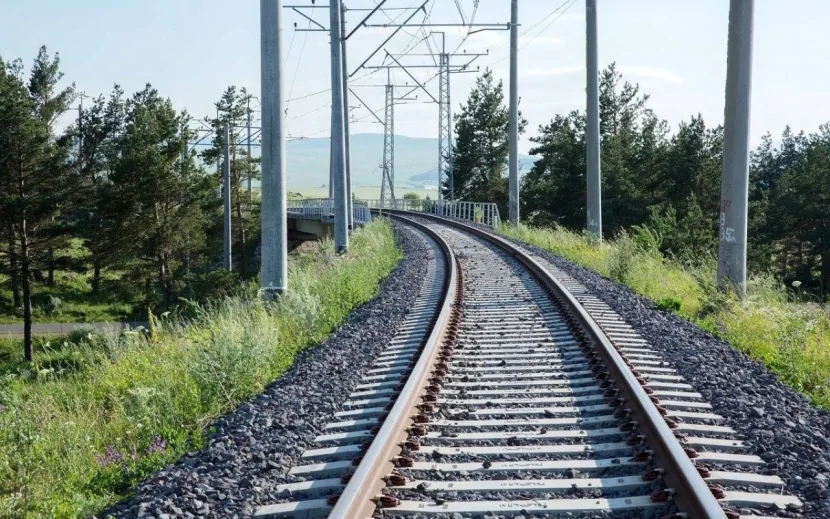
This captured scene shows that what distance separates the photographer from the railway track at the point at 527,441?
4543 mm

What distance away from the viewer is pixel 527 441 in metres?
5.64

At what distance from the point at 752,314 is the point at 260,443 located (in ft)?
24.0

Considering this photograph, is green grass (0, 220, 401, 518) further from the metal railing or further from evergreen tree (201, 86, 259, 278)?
evergreen tree (201, 86, 259, 278)

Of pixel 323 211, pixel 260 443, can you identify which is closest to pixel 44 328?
pixel 323 211

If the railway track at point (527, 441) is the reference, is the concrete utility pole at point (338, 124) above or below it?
above

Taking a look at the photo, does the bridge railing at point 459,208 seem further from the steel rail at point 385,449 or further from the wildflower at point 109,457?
the wildflower at point 109,457

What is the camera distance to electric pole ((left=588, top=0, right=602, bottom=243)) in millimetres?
21969

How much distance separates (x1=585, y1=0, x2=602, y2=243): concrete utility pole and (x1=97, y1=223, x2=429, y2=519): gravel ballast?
1391 centimetres

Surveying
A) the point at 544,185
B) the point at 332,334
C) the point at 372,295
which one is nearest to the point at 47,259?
the point at 544,185

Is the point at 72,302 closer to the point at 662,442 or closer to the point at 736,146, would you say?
the point at 736,146

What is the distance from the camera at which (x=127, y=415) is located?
267 inches

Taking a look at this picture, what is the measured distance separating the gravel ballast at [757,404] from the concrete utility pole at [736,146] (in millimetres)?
1618

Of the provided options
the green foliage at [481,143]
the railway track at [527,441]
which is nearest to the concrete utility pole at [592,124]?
the railway track at [527,441]

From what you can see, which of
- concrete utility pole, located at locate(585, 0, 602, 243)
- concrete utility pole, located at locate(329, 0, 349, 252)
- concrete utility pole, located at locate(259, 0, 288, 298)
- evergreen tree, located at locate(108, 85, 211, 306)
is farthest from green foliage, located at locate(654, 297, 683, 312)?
evergreen tree, located at locate(108, 85, 211, 306)
